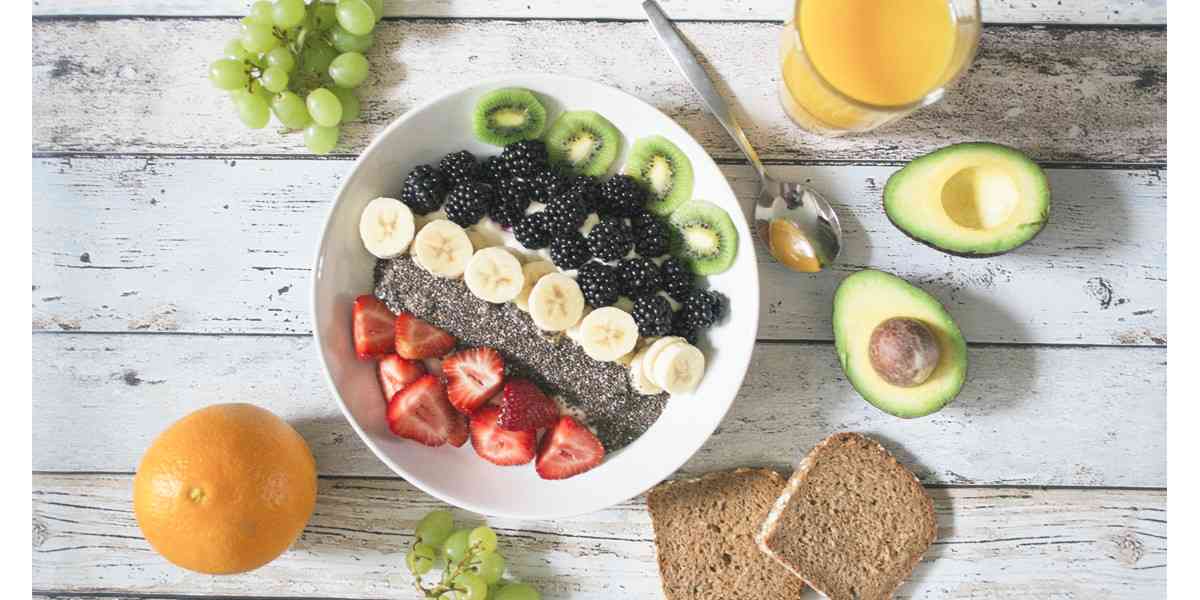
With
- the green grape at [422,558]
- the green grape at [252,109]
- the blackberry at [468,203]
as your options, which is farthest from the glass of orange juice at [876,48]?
the green grape at [422,558]

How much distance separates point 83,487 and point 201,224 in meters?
0.55

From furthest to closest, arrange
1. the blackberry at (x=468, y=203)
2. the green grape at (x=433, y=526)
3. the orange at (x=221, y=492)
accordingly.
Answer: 1. the green grape at (x=433, y=526)
2. the blackberry at (x=468, y=203)
3. the orange at (x=221, y=492)

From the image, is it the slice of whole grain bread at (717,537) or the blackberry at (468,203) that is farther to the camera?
the slice of whole grain bread at (717,537)

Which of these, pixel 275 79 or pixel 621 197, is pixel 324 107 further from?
pixel 621 197

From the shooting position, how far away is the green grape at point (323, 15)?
143 cm

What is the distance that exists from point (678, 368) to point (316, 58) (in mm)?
844

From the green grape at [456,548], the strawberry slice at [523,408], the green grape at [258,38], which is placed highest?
the green grape at [258,38]

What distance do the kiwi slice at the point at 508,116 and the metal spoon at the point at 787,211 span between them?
285 millimetres

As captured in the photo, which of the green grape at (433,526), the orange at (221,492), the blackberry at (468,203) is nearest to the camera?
the orange at (221,492)

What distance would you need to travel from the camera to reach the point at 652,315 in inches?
53.4

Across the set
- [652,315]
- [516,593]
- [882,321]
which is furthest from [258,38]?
[882,321]

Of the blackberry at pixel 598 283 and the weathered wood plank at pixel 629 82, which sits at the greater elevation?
the weathered wood plank at pixel 629 82

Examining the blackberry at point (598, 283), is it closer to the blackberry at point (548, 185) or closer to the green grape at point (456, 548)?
the blackberry at point (548, 185)

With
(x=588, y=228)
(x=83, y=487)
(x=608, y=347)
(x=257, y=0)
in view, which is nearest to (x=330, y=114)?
(x=257, y=0)
